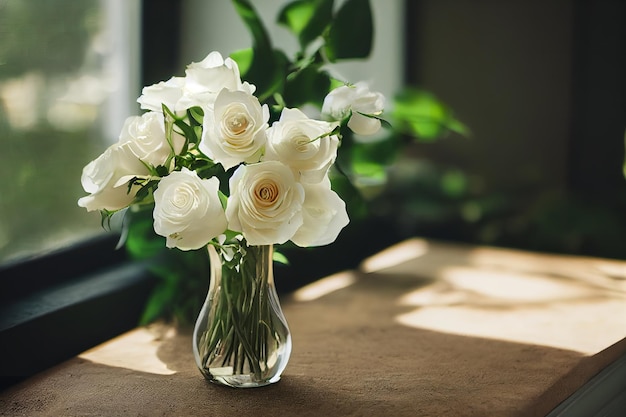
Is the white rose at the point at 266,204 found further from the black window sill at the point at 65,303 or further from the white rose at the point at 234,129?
Answer: the black window sill at the point at 65,303

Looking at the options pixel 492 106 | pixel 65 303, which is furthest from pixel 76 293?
pixel 492 106

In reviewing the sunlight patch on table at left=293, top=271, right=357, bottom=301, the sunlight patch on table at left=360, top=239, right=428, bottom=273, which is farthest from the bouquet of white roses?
the sunlight patch on table at left=360, top=239, right=428, bottom=273

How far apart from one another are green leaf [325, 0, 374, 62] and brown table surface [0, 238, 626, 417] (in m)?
0.46

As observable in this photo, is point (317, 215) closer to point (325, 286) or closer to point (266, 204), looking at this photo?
point (266, 204)

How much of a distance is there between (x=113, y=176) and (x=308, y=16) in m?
0.54

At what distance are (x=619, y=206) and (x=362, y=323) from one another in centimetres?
98

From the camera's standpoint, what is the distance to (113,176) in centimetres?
104

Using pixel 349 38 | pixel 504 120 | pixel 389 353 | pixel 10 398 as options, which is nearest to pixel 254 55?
pixel 349 38

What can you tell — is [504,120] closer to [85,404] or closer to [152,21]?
[152,21]

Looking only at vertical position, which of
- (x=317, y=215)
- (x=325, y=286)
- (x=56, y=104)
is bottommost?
(x=325, y=286)

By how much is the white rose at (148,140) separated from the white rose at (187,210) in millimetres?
49

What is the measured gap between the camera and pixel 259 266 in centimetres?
113

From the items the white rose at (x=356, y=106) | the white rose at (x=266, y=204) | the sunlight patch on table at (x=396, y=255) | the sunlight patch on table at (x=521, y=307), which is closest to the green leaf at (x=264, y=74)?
the white rose at (x=356, y=106)

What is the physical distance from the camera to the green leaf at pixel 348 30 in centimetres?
140
